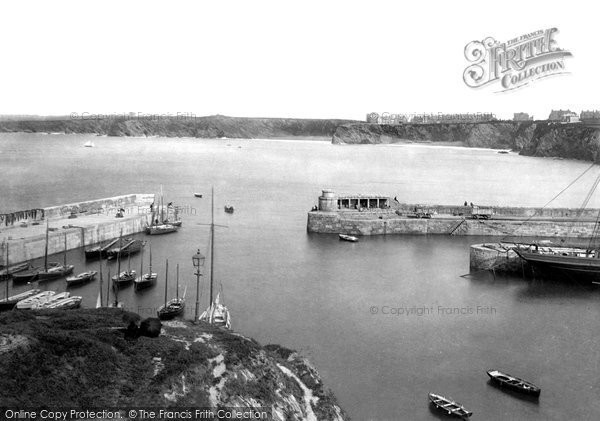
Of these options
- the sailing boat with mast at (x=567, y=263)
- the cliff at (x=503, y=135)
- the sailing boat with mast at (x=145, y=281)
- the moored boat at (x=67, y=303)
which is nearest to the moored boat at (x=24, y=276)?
the moored boat at (x=67, y=303)

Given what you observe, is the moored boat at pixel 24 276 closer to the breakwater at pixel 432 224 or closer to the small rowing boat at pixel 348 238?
the small rowing boat at pixel 348 238

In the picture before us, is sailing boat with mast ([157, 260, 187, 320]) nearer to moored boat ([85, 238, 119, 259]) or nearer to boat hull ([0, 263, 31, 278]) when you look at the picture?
boat hull ([0, 263, 31, 278])

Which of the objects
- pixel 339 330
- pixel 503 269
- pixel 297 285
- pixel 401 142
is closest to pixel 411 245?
pixel 503 269

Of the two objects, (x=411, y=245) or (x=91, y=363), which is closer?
(x=91, y=363)

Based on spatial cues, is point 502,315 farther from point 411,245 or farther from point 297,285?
point 411,245

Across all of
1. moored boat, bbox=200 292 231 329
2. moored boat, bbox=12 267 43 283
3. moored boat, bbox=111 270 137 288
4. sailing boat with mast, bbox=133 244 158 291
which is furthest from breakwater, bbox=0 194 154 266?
moored boat, bbox=200 292 231 329
